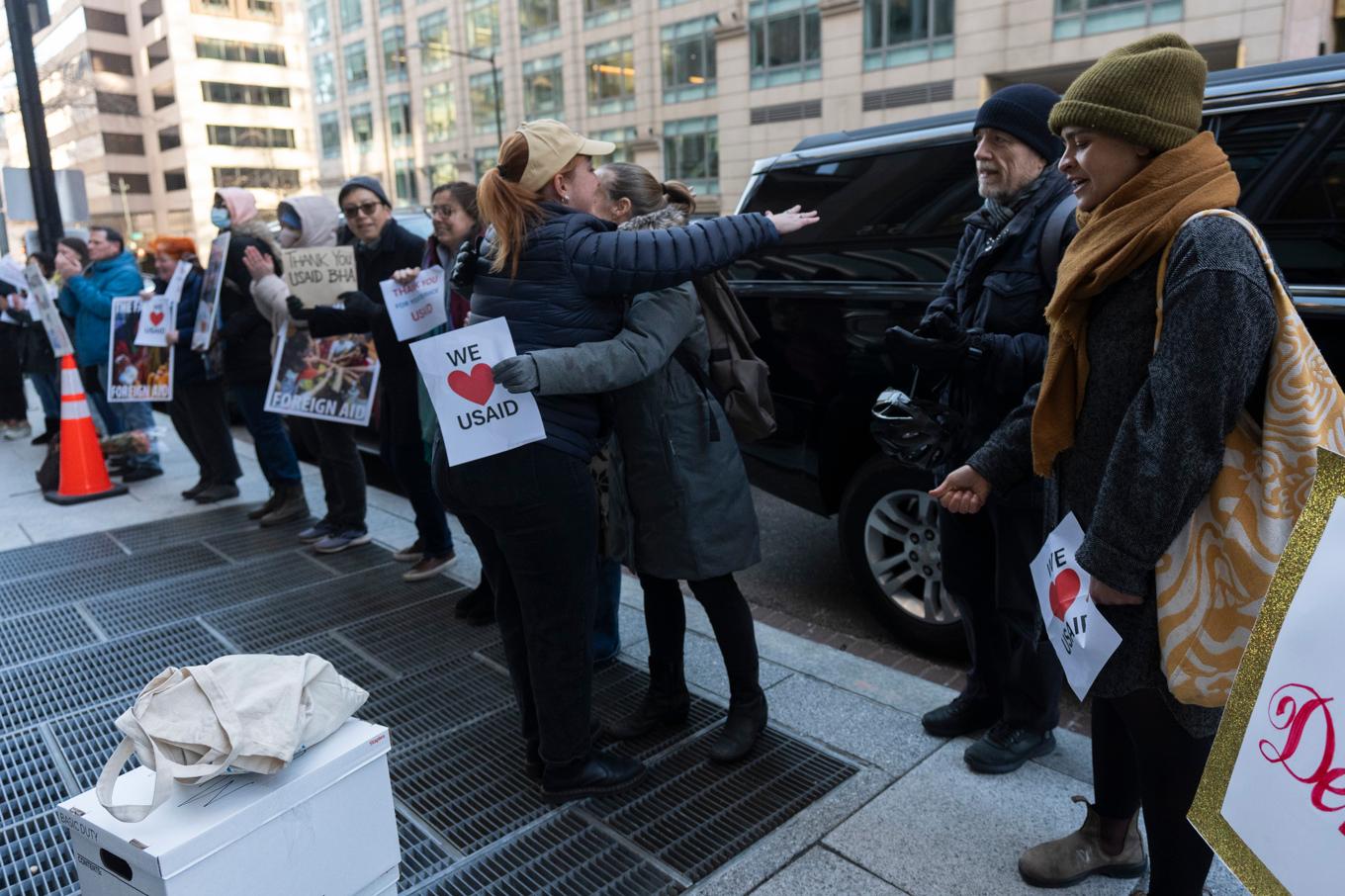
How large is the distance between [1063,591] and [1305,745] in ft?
2.53

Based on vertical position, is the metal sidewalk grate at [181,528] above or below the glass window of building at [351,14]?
below

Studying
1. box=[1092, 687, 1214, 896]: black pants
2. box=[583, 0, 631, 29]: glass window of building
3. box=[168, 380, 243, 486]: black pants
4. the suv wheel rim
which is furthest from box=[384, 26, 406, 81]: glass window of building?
box=[1092, 687, 1214, 896]: black pants

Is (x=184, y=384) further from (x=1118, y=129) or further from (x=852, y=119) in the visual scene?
(x=852, y=119)

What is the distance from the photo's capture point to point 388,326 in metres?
4.64

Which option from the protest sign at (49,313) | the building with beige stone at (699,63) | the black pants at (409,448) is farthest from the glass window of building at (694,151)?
the black pants at (409,448)

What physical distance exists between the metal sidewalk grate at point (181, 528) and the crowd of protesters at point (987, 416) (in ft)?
8.79

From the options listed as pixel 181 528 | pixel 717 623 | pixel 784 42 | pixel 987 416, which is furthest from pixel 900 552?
pixel 784 42

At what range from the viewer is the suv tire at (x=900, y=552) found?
3842mm

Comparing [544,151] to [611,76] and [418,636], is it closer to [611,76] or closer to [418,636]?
[418,636]

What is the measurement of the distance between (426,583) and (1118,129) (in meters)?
3.88

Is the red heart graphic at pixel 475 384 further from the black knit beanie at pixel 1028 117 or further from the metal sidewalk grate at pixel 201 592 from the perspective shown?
the metal sidewalk grate at pixel 201 592

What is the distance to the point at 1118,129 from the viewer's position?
182cm

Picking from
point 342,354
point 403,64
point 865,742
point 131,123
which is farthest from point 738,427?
point 131,123

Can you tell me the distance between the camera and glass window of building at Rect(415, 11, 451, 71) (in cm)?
5091
